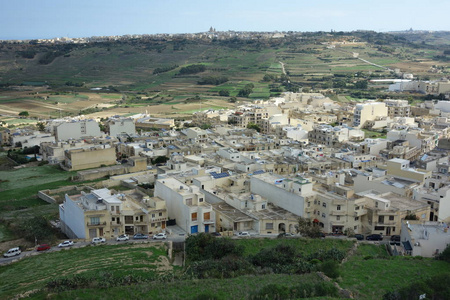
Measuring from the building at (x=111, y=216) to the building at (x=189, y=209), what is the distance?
37.5 inches

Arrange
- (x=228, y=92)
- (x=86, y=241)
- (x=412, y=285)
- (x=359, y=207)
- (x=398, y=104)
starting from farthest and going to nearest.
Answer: (x=228, y=92) → (x=398, y=104) → (x=359, y=207) → (x=86, y=241) → (x=412, y=285)

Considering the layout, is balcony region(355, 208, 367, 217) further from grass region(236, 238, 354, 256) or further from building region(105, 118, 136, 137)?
building region(105, 118, 136, 137)

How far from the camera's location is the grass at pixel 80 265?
16688mm

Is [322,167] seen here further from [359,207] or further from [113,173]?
[113,173]

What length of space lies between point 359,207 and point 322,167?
8.91 metres

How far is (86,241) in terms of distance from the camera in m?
20.7

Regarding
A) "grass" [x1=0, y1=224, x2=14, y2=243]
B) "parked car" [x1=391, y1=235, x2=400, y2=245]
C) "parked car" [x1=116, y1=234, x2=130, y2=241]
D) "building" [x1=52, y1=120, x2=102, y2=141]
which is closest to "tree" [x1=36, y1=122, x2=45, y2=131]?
"building" [x1=52, y1=120, x2=102, y2=141]

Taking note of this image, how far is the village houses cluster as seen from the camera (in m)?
21.9

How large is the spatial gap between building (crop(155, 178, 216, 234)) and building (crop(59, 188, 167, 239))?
95cm

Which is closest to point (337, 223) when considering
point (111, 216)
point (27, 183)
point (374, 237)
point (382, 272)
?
point (374, 237)

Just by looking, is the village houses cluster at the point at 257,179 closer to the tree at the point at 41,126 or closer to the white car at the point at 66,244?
the white car at the point at 66,244

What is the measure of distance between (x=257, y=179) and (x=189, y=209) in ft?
16.4

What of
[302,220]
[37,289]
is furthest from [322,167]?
[37,289]

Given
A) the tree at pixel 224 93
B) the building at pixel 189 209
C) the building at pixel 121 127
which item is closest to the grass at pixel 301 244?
the building at pixel 189 209
